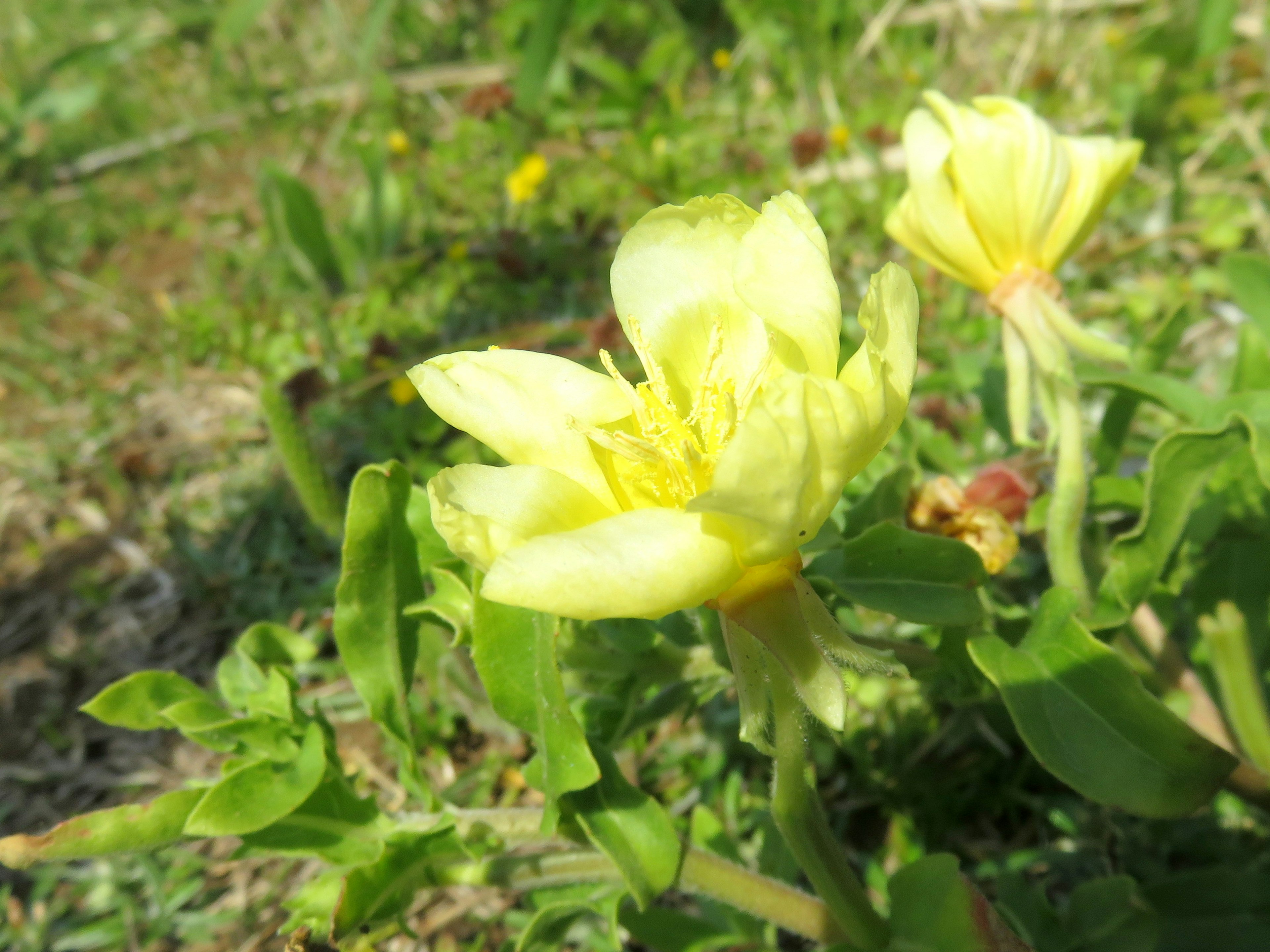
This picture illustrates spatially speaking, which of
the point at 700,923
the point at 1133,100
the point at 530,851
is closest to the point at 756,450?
the point at 530,851

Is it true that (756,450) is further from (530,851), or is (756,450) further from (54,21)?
(54,21)

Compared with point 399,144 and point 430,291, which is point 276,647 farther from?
point 399,144

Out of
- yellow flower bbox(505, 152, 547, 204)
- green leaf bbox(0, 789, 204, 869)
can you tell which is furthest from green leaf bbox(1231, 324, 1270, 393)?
yellow flower bbox(505, 152, 547, 204)

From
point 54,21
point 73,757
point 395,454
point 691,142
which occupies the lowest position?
point 73,757

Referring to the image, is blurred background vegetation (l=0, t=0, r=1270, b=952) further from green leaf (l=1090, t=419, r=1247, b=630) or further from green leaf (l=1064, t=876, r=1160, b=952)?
green leaf (l=1090, t=419, r=1247, b=630)

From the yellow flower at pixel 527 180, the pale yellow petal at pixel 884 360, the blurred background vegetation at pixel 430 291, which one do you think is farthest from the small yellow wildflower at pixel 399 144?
the pale yellow petal at pixel 884 360
